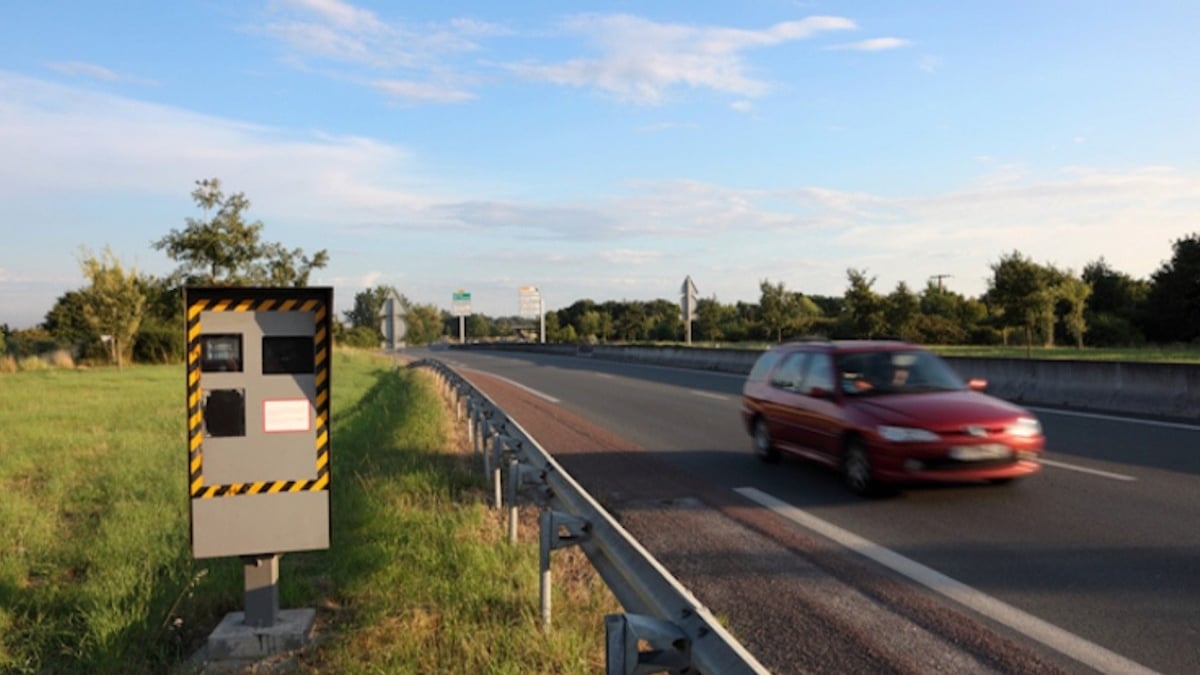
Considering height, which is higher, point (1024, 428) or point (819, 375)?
point (819, 375)

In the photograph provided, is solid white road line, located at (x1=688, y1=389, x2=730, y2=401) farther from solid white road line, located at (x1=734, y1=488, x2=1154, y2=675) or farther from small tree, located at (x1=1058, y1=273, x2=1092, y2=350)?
small tree, located at (x1=1058, y1=273, x2=1092, y2=350)

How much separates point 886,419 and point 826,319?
7418 cm

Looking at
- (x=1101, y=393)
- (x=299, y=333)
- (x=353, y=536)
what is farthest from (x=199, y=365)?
(x=1101, y=393)

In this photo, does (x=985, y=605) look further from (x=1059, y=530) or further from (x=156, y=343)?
(x=156, y=343)

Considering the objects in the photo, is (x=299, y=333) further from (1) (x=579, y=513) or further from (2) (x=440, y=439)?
(2) (x=440, y=439)

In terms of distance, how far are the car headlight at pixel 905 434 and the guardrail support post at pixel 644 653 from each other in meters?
5.82

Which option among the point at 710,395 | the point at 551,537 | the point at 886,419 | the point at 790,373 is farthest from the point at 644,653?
the point at 710,395

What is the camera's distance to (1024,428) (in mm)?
8383

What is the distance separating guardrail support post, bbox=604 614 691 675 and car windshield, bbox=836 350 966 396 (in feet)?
22.2

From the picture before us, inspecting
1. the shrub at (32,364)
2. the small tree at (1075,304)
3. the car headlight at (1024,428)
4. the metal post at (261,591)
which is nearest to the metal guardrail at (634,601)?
the metal post at (261,591)

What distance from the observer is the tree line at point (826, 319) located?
4322 centimetres

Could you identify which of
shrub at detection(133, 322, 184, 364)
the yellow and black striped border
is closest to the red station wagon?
the yellow and black striped border

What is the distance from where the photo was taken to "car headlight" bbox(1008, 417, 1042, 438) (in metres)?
8.31

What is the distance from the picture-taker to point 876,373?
9578mm
